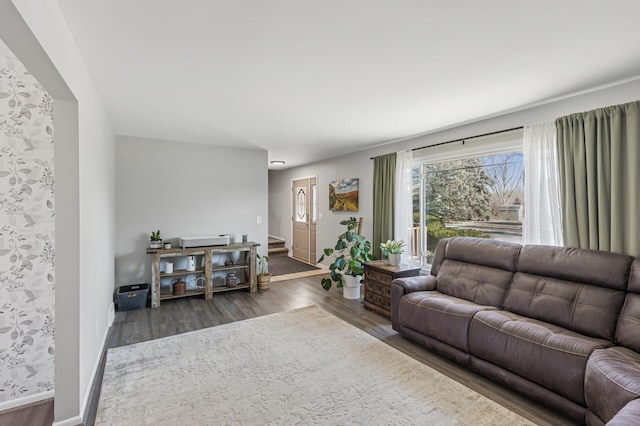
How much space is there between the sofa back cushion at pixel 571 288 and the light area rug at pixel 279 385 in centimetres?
94

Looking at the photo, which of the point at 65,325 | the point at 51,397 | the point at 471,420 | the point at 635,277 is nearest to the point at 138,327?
the point at 51,397

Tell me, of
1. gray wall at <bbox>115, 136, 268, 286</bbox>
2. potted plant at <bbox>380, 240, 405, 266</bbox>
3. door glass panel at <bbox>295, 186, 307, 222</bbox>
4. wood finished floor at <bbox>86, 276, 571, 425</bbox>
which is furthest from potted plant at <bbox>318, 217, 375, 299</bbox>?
door glass panel at <bbox>295, 186, 307, 222</bbox>

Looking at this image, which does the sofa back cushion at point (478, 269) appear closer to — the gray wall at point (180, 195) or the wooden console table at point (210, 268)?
the wooden console table at point (210, 268)

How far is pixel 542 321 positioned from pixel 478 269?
760 mm

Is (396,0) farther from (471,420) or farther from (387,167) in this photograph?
(387,167)

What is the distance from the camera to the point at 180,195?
4.73 metres

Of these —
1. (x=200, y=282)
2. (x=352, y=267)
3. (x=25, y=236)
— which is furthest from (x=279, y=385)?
(x=200, y=282)

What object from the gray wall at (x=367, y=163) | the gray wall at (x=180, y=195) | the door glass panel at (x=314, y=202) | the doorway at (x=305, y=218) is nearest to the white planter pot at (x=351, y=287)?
the gray wall at (x=367, y=163)

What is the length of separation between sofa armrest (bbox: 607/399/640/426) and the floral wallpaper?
11.4 ft

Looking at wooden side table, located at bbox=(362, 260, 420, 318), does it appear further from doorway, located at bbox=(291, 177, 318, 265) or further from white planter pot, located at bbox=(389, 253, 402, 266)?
doorway, located at bbox=(291, 177, 318, 265)

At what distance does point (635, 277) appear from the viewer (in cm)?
221

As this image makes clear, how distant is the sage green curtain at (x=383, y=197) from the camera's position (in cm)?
472

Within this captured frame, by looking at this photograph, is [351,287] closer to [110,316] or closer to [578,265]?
[578,265]

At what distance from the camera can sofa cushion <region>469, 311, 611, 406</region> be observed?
1.95 metres
